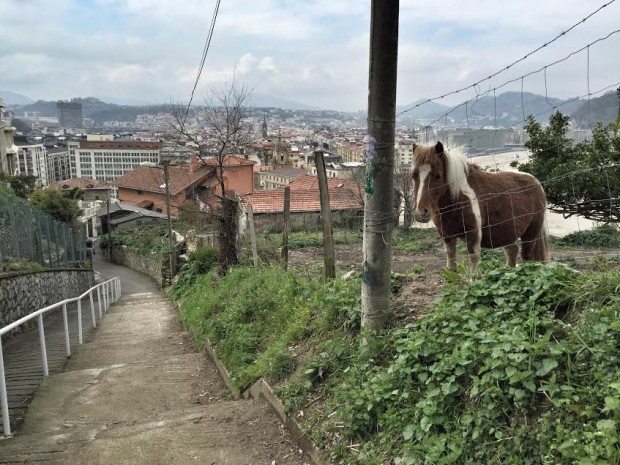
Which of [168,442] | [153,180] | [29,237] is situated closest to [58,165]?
[153,180]

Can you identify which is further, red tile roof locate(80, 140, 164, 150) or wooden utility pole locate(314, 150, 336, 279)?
red tile roof locate(80, 140, 164, 150)

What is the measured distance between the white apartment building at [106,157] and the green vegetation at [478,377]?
130 meters

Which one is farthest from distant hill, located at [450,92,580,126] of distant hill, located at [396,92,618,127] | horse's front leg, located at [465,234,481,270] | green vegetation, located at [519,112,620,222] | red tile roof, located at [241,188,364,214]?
red tile roof, located at [241,188,364,214]

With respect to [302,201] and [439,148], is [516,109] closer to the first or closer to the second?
[439,148]

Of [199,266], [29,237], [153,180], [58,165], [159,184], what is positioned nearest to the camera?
[29,237]

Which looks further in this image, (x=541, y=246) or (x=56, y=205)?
(x=56, y=205)

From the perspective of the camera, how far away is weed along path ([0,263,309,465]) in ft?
12.5

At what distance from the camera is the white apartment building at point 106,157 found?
127m

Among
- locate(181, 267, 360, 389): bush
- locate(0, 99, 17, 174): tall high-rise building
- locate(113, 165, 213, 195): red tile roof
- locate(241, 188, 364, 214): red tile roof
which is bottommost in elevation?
locate(181, 267, 360, 389): bush

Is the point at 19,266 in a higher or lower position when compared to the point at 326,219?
lower

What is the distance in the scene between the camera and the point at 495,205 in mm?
5047

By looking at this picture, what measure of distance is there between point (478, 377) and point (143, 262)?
111 ft

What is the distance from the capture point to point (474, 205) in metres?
4.82

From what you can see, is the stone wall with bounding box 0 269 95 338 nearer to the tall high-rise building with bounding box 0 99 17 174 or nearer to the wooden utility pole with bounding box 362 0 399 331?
the wooden utility pole with bounding box 362 0 399 331
